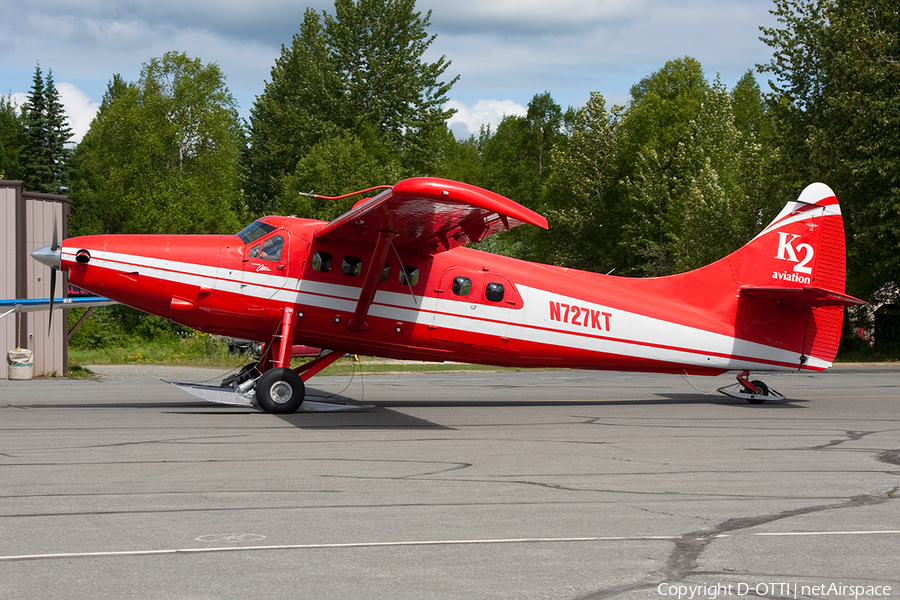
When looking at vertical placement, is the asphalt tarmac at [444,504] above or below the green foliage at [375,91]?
below

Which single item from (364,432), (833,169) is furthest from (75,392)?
(833,169)

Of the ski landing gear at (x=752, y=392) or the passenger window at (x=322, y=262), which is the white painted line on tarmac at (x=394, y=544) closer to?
the passenger window at (x=322, y=262)

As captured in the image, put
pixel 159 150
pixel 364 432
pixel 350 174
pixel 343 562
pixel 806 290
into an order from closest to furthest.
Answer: pixel 343 562 → pixel 364 432 → pixel 806 290 → pixel 350 174 → pixel 159 150

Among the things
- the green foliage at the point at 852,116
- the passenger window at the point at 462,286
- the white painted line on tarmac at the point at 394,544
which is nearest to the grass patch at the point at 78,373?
the passenger window at the point at 462,286

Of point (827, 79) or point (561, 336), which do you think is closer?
Result: point (561, 336)

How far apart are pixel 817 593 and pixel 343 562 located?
9.60 ft

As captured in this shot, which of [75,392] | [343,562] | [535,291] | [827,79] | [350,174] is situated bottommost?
[75,392]

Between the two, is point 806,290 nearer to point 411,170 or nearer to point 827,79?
point 827,79

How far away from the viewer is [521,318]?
15305mm

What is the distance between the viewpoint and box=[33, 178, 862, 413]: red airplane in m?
13.7

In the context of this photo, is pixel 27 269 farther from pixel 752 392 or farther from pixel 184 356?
pixel 752 392

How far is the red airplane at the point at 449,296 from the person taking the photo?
13.7m

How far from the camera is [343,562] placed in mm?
5418

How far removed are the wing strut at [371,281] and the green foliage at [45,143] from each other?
188ft
